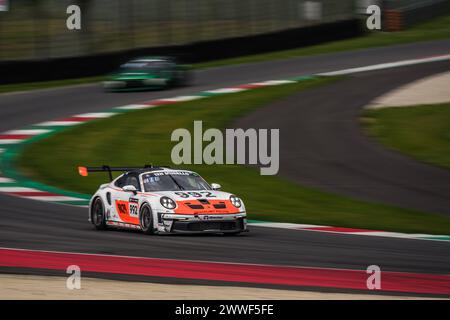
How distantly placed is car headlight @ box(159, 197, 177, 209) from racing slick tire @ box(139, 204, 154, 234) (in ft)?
0.72

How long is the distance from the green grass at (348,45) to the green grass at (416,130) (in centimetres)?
1090

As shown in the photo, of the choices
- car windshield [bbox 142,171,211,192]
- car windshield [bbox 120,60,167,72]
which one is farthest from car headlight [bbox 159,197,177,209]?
car windshield [bbox 120,60,167,72]

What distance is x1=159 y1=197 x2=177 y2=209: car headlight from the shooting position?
14742 millimetres

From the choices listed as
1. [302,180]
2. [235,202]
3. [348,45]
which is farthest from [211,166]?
[348,45]

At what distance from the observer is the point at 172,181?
15750mm

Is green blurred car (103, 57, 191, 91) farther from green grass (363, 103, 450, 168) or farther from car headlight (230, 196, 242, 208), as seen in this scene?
car headlight (230, 196, 242, 208)

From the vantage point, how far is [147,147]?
76.4 ft

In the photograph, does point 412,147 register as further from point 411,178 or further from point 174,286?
point 174,286

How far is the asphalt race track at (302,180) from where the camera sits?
1312cm

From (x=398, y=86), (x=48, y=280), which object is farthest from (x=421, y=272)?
(x=398, y=86)

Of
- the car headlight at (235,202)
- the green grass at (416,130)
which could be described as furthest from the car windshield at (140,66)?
the car headlight at (235,202)

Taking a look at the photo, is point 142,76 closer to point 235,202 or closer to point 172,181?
point 172,181

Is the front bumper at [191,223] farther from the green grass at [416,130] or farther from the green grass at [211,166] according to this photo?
the green grass at [416,130]

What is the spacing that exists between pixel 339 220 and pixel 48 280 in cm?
630
